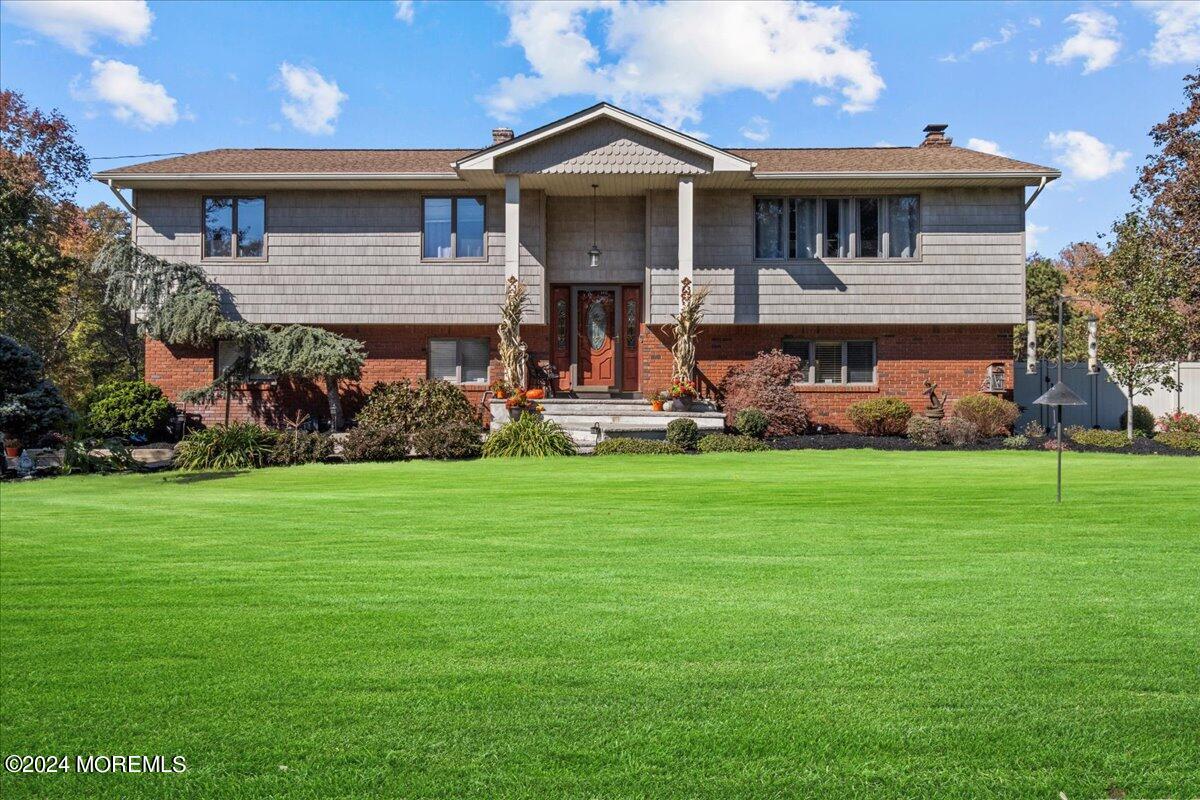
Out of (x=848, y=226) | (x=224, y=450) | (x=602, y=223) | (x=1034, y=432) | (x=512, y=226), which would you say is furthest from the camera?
(x=602, y=223)

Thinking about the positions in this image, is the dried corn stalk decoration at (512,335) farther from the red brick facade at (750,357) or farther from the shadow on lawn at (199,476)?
the shadow on lawn at (199,476)

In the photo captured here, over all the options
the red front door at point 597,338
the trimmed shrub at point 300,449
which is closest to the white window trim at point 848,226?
the red front door at point 597,338

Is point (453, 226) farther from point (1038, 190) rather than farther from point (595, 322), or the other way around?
point (1038, 190)

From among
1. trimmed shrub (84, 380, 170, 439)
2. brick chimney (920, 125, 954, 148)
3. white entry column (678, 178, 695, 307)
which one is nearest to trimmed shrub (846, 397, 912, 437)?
white entry column (678, 178, 695, 307)

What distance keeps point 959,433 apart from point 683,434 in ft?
18.1

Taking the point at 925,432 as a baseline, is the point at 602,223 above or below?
above

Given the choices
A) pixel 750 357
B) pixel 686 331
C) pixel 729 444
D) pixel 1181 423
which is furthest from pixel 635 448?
pixel 1181 423

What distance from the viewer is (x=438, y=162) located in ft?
76.3

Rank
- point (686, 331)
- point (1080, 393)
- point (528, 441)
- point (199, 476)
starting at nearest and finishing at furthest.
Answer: point (199, 476) < point (528, 441) < point (686, 331) < point (1080, 393)

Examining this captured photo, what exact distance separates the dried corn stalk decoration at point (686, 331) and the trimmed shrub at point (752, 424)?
1.56 m

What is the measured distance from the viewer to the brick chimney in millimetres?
25250

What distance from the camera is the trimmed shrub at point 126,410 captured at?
2048 centimetres

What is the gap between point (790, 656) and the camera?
5.20 metres

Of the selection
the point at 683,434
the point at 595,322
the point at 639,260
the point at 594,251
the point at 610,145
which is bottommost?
the point at 683,434
